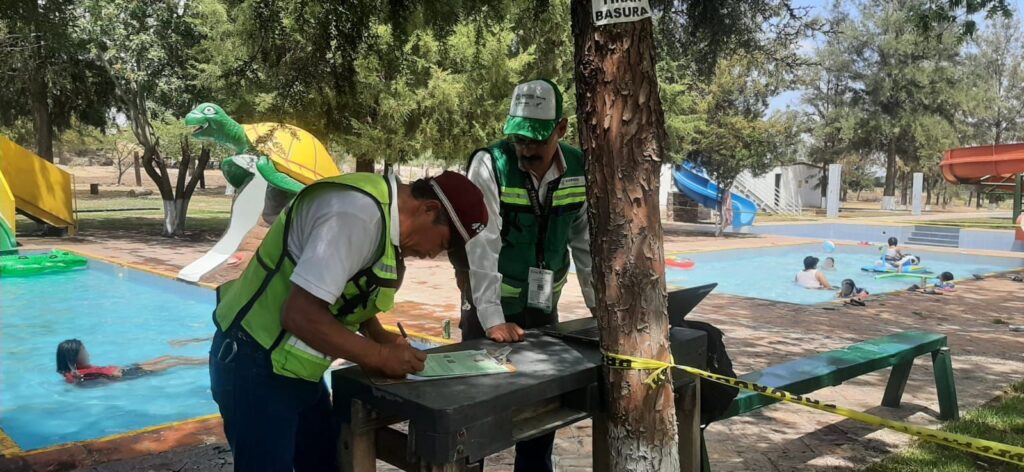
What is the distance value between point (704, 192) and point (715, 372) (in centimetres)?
2517

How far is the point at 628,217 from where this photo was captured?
2.32 metres

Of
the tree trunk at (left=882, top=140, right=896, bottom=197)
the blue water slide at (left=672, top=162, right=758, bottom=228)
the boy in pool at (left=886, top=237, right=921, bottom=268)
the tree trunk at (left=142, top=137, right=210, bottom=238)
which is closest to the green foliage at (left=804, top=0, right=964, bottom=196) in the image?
the tree trunk at (left=882, top=140, right=896, bottom=197)

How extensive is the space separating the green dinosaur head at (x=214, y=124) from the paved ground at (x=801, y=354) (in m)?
3.07

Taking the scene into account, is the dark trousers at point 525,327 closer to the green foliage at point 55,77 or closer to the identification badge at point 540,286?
the identification badge at point 540,286

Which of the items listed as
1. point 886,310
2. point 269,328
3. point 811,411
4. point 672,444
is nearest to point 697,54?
point 811,411

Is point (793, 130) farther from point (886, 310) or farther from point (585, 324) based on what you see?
point (585, 324)

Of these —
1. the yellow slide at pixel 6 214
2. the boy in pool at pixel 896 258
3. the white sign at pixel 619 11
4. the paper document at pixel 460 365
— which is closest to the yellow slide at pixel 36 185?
the yellow slide at pixel 6 214

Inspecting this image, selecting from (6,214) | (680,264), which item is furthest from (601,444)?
(6,214)

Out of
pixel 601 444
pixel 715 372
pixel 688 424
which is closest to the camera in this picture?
pixel 601 444

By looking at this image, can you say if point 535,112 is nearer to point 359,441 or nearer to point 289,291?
point 289,291

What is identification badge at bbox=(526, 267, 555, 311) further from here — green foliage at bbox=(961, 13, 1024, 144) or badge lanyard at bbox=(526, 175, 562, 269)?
green foliage at bbox=(961, 13, 1024, 144)

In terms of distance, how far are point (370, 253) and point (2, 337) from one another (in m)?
10.2

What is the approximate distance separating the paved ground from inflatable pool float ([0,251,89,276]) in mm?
814

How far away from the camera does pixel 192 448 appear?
4199mm
